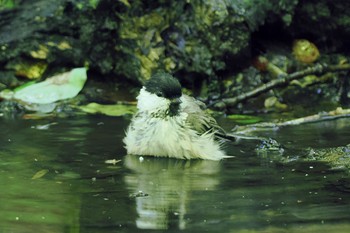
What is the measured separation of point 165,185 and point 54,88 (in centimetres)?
403

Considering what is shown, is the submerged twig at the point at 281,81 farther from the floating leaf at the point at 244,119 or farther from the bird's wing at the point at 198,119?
the bird's wing at the point at 198,119

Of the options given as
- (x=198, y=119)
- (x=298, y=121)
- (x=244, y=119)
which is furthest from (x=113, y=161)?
(x=244, y=119)

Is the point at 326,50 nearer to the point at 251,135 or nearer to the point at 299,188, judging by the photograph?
the point at 251,135

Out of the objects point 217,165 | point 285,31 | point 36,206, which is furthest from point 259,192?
point 285,31

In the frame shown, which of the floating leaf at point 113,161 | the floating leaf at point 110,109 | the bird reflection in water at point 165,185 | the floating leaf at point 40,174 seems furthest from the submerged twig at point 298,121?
the floating leaf at point 40,174

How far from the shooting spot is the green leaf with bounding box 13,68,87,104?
902 centimetres

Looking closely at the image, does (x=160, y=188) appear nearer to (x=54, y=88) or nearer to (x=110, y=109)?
(x=110, y=109)

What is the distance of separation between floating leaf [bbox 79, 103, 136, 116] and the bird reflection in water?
2134 millimetres

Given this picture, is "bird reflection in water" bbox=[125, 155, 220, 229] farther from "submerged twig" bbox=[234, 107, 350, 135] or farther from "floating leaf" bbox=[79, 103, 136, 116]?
"floating leaf" bbox=[79, 103, 136, 116]

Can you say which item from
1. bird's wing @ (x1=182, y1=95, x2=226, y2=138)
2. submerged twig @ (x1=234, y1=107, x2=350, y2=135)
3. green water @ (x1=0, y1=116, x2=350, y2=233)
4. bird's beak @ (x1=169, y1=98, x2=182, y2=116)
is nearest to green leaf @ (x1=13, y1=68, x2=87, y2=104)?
green water @ (x1=0, y1=116, x2=350, y2=233)

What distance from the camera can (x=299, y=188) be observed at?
533 centimetres

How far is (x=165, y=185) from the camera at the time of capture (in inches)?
217

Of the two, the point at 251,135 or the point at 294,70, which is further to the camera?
the point at 294,70

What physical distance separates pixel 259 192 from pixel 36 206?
148 cm
